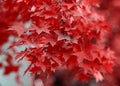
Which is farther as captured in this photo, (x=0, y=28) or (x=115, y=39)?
(x=115, y=39)

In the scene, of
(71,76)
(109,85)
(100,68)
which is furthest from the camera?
(71,76)

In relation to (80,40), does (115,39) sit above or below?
below

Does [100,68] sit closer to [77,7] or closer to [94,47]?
[94,47]

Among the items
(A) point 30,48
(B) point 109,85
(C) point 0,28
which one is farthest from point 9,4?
(B) point 109,85

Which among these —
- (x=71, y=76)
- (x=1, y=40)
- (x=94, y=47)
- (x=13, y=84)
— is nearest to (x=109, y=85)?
(x=71, y=76)

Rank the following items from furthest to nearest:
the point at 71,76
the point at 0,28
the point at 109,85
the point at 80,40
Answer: the point at 71,76 < the point at 109,85 < the point at 0,28 < the point at 80,40

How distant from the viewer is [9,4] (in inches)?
88.7

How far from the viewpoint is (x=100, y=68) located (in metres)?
2.33

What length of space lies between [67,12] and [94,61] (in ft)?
1.32

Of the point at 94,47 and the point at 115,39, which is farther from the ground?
the point at 94,47

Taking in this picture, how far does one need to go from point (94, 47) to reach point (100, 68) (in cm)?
15

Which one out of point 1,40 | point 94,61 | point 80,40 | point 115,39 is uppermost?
point 80,40

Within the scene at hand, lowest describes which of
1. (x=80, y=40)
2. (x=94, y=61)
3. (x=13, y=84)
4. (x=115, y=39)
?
(x=13, y=84)

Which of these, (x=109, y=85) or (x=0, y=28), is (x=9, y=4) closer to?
(x=0, y=28)
